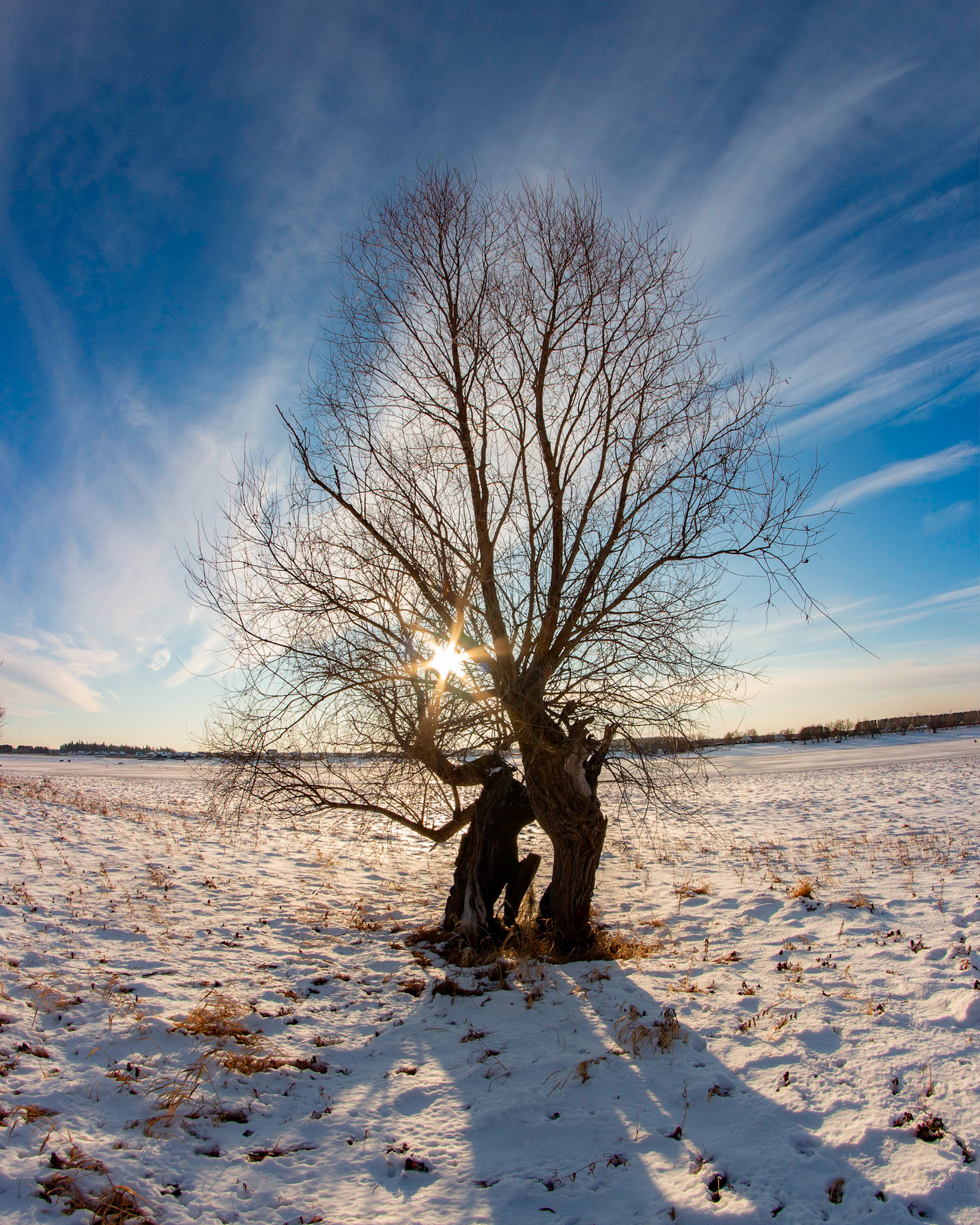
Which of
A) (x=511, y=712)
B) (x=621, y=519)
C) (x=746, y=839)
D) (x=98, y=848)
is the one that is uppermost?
(x=621, y=519)

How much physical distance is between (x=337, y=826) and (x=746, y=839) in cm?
795

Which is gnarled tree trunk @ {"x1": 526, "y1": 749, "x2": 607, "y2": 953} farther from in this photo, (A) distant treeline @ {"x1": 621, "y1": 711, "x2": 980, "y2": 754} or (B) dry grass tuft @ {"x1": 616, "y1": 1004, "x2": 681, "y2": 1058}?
(A) distant treeline @ {"x1": 621, "y1": 711, "x2": 980, "y2": 754}

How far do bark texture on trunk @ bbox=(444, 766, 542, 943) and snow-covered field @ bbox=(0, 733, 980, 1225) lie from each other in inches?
28.3

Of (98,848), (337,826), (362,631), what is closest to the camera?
(362,631)

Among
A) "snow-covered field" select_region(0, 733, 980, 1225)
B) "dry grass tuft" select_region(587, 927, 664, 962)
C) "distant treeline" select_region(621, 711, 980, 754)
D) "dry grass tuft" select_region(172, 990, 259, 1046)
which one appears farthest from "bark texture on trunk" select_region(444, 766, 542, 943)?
"distant treeline" select_region(621, 711, 980, 754)

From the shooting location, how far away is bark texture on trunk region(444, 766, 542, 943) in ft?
23.0

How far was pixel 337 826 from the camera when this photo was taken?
28.2 ft

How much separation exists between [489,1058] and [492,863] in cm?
266

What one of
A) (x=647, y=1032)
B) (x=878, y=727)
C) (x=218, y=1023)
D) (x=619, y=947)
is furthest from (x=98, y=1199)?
(x=878, y=727)

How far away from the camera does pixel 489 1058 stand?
14.8 feet

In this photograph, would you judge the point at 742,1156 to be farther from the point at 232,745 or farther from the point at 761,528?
the point at 232,745

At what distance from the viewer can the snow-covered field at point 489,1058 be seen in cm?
309

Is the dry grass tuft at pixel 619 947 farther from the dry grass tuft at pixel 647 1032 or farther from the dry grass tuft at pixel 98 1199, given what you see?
the dry grass tuft at pixel 98 1199

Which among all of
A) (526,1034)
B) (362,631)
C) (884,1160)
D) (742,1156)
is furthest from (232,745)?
(884,1160)
